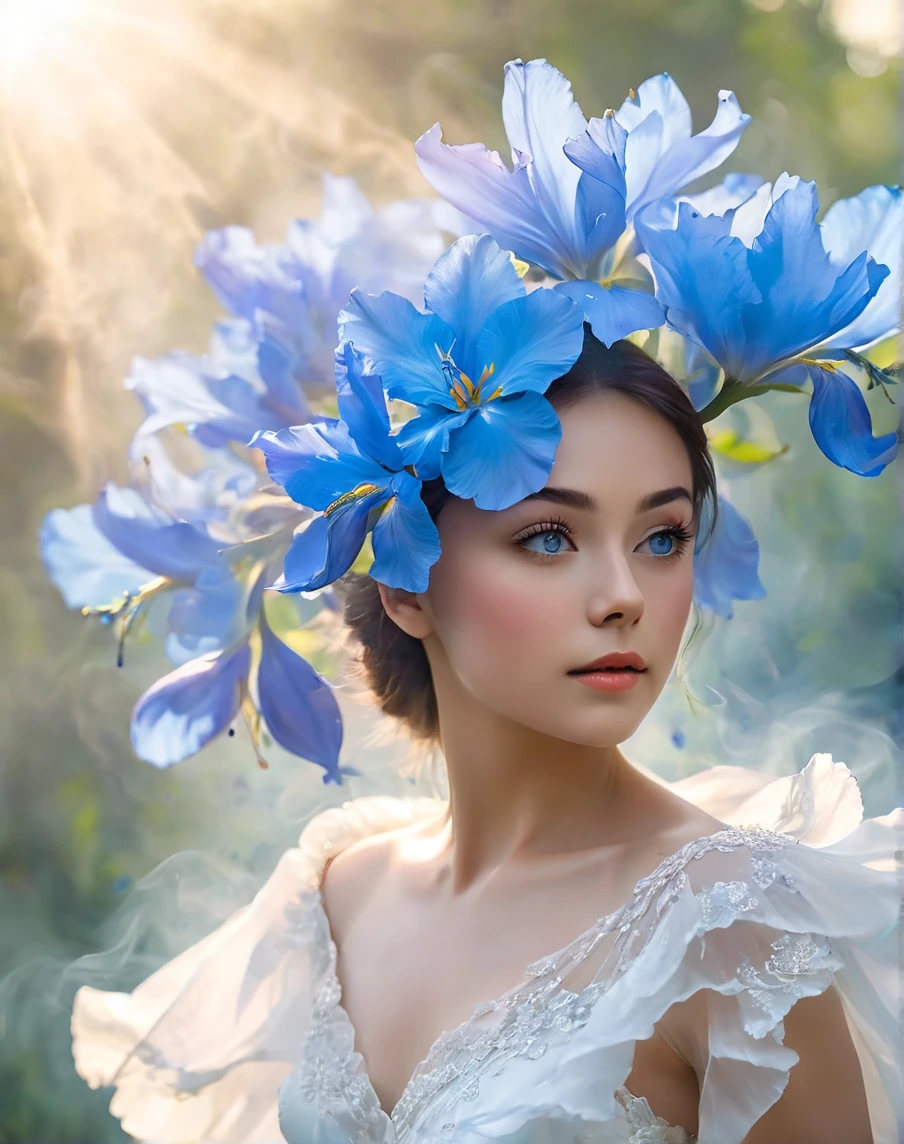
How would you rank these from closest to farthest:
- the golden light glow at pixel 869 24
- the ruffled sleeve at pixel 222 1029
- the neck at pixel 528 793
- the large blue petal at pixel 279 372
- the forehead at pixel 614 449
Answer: the forehead at pixel 614 449 → the neck at pixel 528 793 → the large blue petal at pixel 279 372 → the ruffled sleeve at pixel 222 1029 → the golden light glow at pixel 869 24

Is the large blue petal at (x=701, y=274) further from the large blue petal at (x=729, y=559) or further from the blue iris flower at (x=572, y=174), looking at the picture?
the large blue petal at (x=729, y=559)

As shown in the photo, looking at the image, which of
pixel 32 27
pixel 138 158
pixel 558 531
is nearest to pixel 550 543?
pixel 558 531

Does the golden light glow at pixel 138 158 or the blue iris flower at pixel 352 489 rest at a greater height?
the golden light glow at pixel 138 158

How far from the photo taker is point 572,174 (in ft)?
3.05

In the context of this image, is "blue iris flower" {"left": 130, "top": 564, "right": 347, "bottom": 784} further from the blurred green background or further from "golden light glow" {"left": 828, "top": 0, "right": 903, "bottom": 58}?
"golden light glow" {"left": 828, "top": 0, "right": 903, "bottom": 58}

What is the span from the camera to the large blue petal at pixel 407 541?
35.2 inches

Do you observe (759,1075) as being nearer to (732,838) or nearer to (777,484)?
(732,838)

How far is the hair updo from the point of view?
0.96 m

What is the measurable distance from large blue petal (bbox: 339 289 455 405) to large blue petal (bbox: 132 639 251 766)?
410mm

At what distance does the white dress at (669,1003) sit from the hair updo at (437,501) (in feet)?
0.95

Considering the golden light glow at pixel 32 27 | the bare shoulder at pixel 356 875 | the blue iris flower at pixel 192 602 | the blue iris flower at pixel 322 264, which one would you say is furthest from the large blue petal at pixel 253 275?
the golden light glow at pixel 32 27

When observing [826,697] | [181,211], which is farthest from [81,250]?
[826,697]

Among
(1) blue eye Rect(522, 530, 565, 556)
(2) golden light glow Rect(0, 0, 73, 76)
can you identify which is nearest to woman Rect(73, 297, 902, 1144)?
(1) blue eye Rect(522, 530, 565, 556)

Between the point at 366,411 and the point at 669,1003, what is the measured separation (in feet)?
1.65
